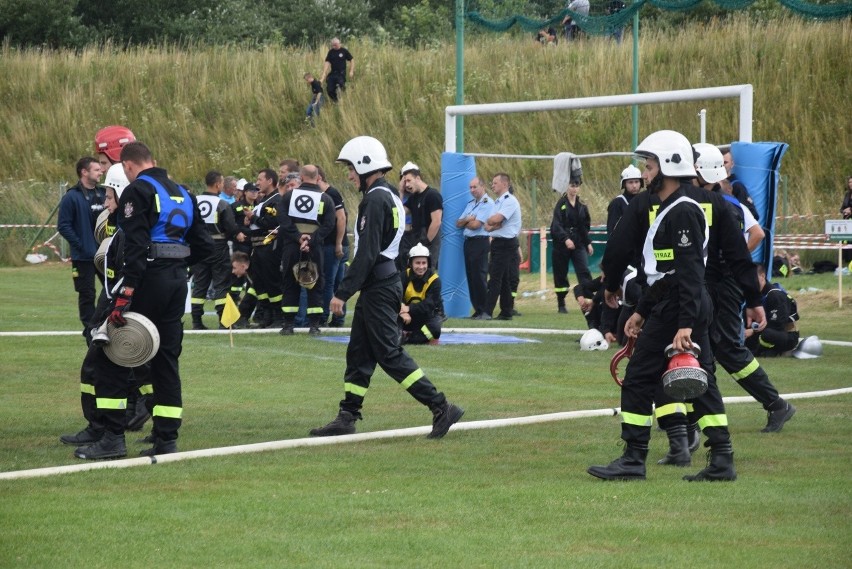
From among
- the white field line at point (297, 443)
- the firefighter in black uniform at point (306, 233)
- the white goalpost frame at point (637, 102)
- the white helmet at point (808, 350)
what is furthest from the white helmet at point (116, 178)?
the white goalpost frame at point (637, 102)

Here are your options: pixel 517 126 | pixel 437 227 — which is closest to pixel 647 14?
pixel 517 126

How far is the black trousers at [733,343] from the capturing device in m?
9.12

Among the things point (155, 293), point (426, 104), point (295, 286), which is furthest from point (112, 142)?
point (426, 104)

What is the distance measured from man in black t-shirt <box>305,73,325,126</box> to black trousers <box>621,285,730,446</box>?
30.2 meters

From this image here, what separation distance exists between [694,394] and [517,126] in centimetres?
2793

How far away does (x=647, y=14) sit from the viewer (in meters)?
43.5

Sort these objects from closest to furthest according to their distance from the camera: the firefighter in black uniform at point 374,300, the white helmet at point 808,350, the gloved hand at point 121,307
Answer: the gloved hand at point 121,307, the firefighter in black uniform at point 374,300, the white helmet at point 808,350

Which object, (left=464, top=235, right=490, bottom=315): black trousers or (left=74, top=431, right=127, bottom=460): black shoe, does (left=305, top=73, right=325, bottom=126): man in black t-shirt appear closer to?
(left=464, top=235, right=490, bottom=315): black trousers

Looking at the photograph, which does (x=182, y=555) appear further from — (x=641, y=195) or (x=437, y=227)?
(x=437, y=227)

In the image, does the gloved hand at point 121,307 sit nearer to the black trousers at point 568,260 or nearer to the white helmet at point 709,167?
the white helmet at point 709,167

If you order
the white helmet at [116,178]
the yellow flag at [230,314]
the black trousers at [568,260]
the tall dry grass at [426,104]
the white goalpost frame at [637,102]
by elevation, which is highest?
the tall dry grass at [426,104]

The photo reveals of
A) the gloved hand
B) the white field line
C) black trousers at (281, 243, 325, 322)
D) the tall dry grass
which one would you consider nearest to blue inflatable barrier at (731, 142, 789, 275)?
the white field line

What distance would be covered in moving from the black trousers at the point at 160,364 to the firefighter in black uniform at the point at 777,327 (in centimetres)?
720

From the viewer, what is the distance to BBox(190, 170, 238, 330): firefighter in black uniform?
1736cm
